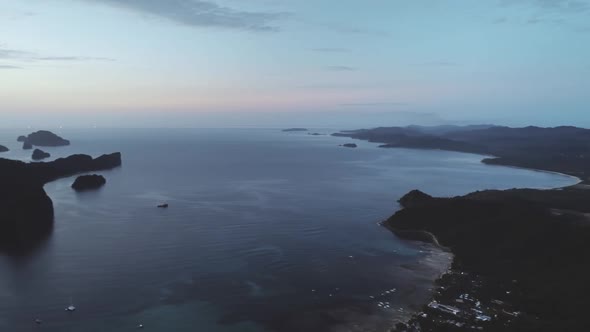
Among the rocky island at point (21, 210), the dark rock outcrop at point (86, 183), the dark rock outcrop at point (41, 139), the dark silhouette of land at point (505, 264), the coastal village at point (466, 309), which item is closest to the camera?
the coastal village at point (466, 309)

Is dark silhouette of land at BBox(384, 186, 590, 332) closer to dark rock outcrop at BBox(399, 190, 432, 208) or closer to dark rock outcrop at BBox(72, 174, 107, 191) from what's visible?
dark rock outcrop at BBox(399, 190, 432, 208)

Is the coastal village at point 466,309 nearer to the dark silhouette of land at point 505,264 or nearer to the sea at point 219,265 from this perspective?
the dark silhouette of land at point 505,264

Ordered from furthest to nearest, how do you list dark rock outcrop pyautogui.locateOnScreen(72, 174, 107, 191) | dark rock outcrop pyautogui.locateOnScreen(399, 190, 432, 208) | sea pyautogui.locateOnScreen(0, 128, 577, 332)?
dark rock outcrop pyautogui.locateOnScreen(72, 174, 107, 191)
dark rock outcrop pyautogui.locateOnScreen(399, 190, 432, 208)
sea pyautogui.locateOnScreen(0, 128, 577, 332)

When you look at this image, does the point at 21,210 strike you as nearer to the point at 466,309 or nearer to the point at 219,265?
the point at 219,265

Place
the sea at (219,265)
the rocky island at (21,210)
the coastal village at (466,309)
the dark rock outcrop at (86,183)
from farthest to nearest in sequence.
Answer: the dark rock outcrop at (86,183) → the rocky island at (21,210) → the sea at (219,265) → the coastal village at (466,309)

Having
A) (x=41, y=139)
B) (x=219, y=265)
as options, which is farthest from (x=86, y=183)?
(x=41, y=139)

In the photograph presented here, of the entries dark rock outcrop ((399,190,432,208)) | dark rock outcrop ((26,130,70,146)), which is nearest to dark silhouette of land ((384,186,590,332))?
dark rock outcrop ((399,190,432,208))

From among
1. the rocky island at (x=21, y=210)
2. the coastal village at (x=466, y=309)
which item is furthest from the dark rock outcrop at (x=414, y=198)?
the rocky island at (x=21, y=210)

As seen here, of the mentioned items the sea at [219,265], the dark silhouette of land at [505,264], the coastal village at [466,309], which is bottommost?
the sea at [219,265]
